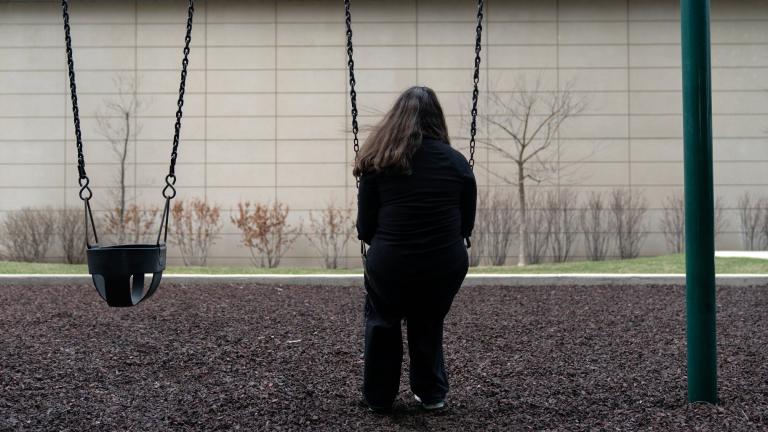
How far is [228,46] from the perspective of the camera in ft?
61.5

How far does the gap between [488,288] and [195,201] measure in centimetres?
962

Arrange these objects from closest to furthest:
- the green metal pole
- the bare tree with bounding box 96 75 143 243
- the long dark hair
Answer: the long dark hair < the green metal pole < the bare tree with bounding box 96 75 143 243

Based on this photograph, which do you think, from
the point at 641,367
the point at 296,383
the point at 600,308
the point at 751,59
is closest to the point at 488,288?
the point at 600,308

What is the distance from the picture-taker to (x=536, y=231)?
1812 cm

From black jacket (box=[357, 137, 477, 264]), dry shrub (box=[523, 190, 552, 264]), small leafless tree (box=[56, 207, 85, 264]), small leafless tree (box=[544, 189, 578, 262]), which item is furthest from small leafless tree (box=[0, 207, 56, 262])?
black jacket (box=[357, 137, 477, 264])

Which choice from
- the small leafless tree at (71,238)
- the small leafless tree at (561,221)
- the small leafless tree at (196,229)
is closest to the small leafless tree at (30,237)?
the small leafless tree at (71,238)

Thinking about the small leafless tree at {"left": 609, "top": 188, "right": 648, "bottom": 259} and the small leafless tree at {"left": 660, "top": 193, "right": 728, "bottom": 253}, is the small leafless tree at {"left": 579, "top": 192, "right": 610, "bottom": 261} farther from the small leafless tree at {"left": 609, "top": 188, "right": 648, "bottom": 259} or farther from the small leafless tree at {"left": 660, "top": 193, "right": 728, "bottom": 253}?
the small leafless tree at {"left": 660, "top": 193, "right": 728, "bottom": 253}

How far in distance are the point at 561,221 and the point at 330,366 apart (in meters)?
13.2

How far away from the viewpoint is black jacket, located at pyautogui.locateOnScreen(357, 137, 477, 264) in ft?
13.5

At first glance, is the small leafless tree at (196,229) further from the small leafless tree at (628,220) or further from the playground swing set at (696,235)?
the playground swing set at (696,235)

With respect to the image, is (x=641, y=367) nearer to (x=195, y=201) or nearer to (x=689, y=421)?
(x=689, y=421)

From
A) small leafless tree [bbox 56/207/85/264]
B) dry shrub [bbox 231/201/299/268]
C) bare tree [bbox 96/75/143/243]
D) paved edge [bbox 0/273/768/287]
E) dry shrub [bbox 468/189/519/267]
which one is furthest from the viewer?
bare tree [bbox 96/75/143/243]

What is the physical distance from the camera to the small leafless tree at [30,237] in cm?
1833

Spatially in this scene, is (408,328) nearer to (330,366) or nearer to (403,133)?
(403,133)
